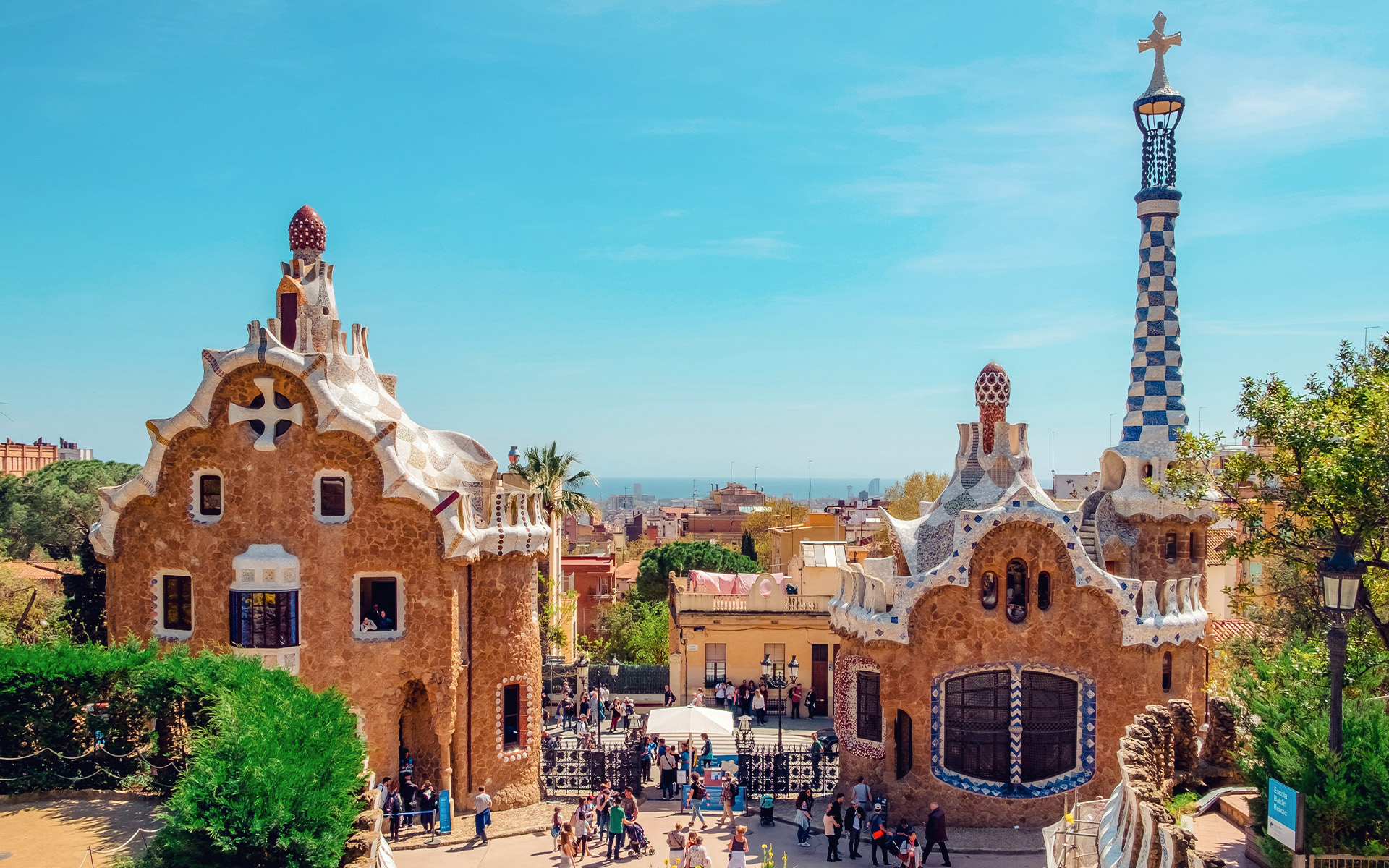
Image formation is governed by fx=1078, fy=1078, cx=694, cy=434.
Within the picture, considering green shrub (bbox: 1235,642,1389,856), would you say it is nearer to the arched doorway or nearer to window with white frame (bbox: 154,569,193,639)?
the arched doorway

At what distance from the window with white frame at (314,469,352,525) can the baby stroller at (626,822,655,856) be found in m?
8.15

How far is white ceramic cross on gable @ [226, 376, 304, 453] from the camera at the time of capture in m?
20.9

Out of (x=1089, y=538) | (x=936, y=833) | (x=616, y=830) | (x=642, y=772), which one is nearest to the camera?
(x=936, y=833)

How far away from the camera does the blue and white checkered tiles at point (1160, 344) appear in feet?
77.5

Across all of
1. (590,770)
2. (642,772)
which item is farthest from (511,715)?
(642,772)

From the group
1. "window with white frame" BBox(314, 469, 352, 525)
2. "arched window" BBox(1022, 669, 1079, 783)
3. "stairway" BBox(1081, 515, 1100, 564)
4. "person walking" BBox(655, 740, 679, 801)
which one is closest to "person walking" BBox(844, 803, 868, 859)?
"arched window" BBox(1022, 669, 1079, 783)

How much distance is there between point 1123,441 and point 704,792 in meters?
12.0

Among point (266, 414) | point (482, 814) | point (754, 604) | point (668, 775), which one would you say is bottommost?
point (668, 775)

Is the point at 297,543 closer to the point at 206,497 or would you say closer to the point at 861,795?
the point at 206,497

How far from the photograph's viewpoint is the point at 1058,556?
21.4m

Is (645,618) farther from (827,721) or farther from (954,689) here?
(954,689)

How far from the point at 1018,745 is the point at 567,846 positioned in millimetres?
9146

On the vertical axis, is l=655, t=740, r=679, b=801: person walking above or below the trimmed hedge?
below

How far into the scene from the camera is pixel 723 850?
20.1 metres
